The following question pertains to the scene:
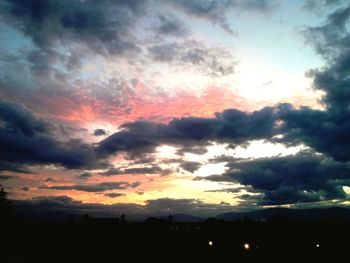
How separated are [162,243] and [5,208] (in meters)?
25.5

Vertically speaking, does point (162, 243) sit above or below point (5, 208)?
below

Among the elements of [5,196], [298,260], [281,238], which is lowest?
[298,260]

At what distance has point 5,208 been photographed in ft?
153

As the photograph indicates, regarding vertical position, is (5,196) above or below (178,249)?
above

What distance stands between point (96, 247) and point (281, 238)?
30.4 metres

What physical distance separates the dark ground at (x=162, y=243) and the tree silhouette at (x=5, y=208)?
2054 mm

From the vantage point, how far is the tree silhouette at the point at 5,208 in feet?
149

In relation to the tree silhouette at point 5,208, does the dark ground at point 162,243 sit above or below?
below

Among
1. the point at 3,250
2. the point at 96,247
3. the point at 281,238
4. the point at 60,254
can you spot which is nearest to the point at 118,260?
the point at 96,247

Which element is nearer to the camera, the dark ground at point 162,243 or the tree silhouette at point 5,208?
the dark ground at point 162,243

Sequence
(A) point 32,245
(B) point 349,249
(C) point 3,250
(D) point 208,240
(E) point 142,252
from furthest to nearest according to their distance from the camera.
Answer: (D) point 208,240 → (B) point 349,249 → (E) point 142,252 → (A) point 32,245 → (C) point 3,250

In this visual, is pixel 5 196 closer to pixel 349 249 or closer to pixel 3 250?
pixel 3 250

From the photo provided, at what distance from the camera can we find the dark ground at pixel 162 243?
132 ft

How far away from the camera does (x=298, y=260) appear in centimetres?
4725
